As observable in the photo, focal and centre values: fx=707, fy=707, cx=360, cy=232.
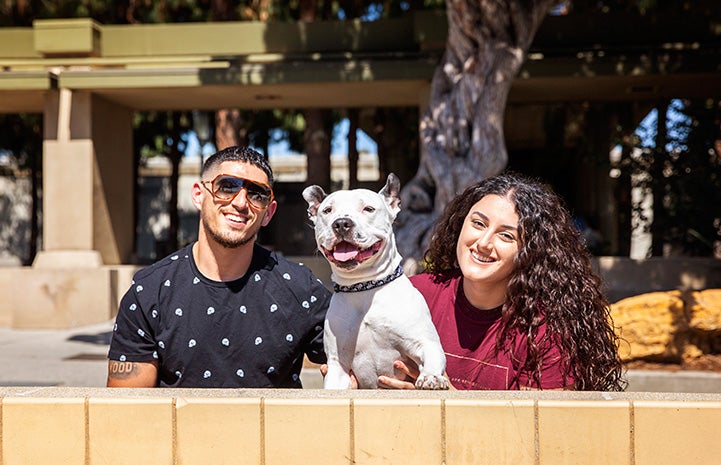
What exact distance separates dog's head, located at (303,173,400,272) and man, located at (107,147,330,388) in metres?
0.37

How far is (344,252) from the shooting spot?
270 centimetres

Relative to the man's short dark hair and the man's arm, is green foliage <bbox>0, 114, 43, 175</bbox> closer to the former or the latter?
the man's short dark hair

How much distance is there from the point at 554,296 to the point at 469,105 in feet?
20.7

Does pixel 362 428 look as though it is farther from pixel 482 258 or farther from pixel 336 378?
pixel 482 258

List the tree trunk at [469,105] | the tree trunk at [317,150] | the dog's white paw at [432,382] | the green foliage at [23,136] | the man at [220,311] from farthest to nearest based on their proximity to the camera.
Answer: the green foliage at [23,136]
the tree trunk at [317,150]
the tree trunk at [469,105]
the man at [220,311]
the dog's white paw at [432,382]

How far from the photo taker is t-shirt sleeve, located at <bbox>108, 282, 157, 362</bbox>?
296 cm

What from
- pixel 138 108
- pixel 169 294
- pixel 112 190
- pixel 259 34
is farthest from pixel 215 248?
pixel 138 108

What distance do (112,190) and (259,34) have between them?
3839mm

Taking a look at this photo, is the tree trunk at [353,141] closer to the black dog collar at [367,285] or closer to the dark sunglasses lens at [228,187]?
the dark sunglasses lens at [228,187]

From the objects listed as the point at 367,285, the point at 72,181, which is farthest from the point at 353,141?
the point at 367,285

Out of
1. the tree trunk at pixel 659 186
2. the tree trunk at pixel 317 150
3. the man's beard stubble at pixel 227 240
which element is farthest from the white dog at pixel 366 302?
the tree trunk at pixel 317 150

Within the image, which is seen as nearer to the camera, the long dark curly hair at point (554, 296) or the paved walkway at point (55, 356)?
the long dark curly hair at point (554, 296)

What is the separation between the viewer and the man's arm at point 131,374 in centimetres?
294

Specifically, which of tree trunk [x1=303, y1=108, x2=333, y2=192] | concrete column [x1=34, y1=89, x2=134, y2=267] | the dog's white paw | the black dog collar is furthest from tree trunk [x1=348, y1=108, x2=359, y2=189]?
the dog's white paw
